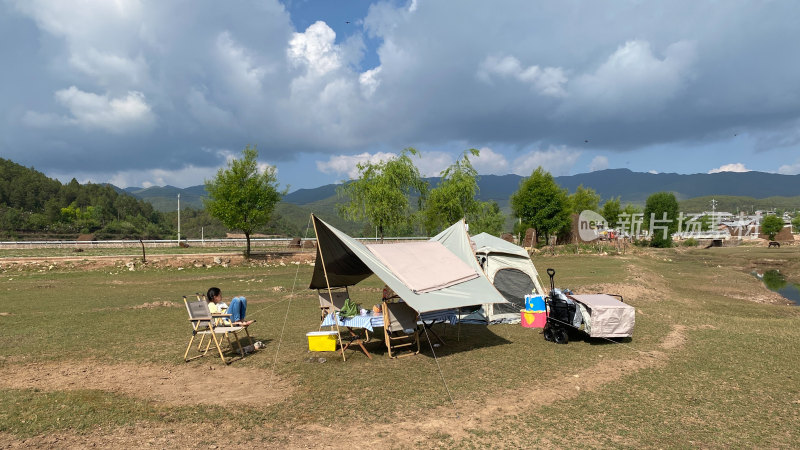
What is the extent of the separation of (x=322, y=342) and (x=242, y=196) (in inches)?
980

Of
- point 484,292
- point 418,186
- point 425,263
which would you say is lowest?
point 484,292

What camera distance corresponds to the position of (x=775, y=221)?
6881 cm

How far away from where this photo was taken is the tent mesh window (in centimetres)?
1276

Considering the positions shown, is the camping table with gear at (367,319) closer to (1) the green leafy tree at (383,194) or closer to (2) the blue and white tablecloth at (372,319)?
(2) the blue and white tablecloth at (372,319)

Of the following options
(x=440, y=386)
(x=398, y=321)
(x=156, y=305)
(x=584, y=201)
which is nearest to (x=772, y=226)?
(x=584, y=201)

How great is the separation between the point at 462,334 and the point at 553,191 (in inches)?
1481

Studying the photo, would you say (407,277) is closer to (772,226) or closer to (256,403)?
(256,403)

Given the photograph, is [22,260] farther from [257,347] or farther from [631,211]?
[631,211]

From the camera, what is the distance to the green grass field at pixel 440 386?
546 centimetres

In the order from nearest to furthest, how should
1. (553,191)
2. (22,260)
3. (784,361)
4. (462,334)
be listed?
(784,361) < (462,334) < (22,260) < (553,191)

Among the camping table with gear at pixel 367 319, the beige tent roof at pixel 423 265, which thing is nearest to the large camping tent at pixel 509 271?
the beige tent roof at pixel 423 265

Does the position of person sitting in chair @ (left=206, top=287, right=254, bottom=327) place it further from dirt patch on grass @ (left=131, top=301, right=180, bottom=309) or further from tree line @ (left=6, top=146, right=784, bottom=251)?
tree line @ (left=6, top=146, right=784, bottom=251)

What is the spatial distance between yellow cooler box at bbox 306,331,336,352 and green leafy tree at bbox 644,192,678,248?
6026 centimetres

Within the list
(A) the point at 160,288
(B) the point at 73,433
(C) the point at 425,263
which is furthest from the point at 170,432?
(A) the point at 160,288
